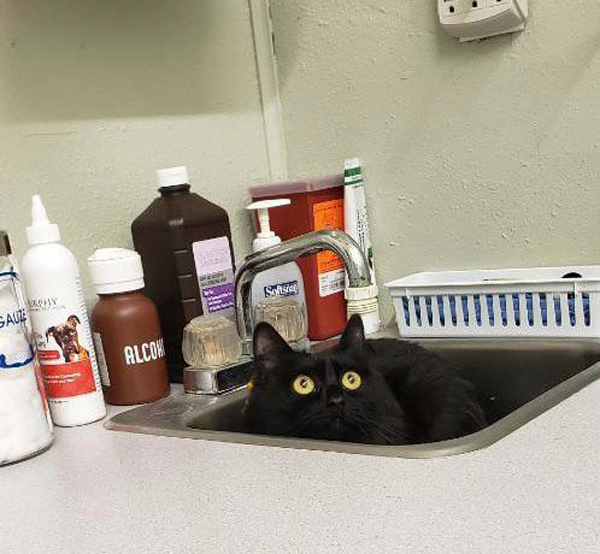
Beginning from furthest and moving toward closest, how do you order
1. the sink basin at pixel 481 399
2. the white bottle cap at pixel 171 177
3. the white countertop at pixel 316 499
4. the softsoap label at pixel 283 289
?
the softsoap label at pixel 283 289 → the white bottle cap at pixel 171 177 → the sink basin at pixel 481 399 → the white countertop at pixel 316 499

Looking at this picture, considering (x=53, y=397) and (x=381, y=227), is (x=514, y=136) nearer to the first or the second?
(x=381, y=227)

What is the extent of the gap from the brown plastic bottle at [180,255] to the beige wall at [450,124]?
32 centimetres

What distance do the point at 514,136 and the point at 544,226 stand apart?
141 mm

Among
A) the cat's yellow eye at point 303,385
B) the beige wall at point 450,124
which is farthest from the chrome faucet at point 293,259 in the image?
the beige wall at point 450,124

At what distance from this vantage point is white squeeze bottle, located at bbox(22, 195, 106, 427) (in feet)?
3.16

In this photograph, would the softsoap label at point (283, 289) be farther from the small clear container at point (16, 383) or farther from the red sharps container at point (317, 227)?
the small clear container at point (16, 383)

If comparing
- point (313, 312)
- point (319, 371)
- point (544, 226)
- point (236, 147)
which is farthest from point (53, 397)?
point (544, 226)

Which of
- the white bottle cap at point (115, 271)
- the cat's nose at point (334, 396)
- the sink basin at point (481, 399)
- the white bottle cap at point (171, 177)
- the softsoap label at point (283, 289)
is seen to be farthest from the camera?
the softsoap label at point (283, 289)

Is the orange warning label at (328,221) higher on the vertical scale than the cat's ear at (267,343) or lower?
higher

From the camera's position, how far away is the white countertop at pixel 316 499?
58cm

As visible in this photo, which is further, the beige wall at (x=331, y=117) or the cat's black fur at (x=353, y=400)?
the beige wall at (x=331, y=117)

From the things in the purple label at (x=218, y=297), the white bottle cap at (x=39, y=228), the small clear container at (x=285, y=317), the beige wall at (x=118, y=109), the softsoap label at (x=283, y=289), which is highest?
the beige wall at (x=118, y=109)

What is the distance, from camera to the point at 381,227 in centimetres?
137

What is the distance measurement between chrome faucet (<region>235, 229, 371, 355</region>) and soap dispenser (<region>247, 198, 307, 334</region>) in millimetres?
99
